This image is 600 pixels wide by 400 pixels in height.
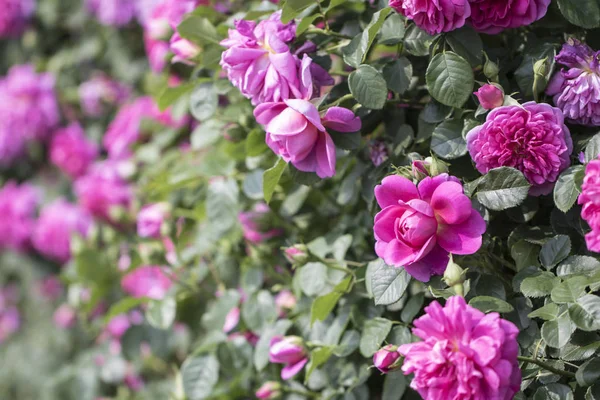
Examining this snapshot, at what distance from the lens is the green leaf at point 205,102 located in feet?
3.66

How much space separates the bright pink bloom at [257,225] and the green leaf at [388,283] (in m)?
0.45

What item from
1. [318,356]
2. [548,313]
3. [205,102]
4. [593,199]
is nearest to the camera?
[593,199]

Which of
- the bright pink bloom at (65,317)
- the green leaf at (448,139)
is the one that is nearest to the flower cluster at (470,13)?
the green leaf at (448,139)

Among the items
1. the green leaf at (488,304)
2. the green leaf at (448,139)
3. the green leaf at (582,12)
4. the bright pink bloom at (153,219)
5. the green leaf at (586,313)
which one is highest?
the green leaf at (582,12)

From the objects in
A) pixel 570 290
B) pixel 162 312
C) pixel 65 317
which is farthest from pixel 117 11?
pixel 570 290

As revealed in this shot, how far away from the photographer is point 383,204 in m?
0.79

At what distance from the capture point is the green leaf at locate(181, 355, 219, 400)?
1.22m

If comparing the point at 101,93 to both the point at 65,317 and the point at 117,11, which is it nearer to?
the point at 117,11

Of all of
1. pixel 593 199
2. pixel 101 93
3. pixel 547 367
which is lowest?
pixel 101 93

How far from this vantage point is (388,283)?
2.74 ft

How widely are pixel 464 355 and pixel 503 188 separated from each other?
0.21m

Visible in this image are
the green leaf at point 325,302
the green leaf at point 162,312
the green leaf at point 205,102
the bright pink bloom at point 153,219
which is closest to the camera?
the green leaf at point 325,302

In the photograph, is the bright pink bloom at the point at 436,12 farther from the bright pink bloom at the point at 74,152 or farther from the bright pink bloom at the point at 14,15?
the bright pink bloom at the point at 14,15

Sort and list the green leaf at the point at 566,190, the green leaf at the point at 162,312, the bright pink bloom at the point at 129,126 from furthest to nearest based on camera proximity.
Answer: the bright pink bloom at the point at 129,126, the green leaf at the point at 162,312, the green leaf at the point at 566,190
